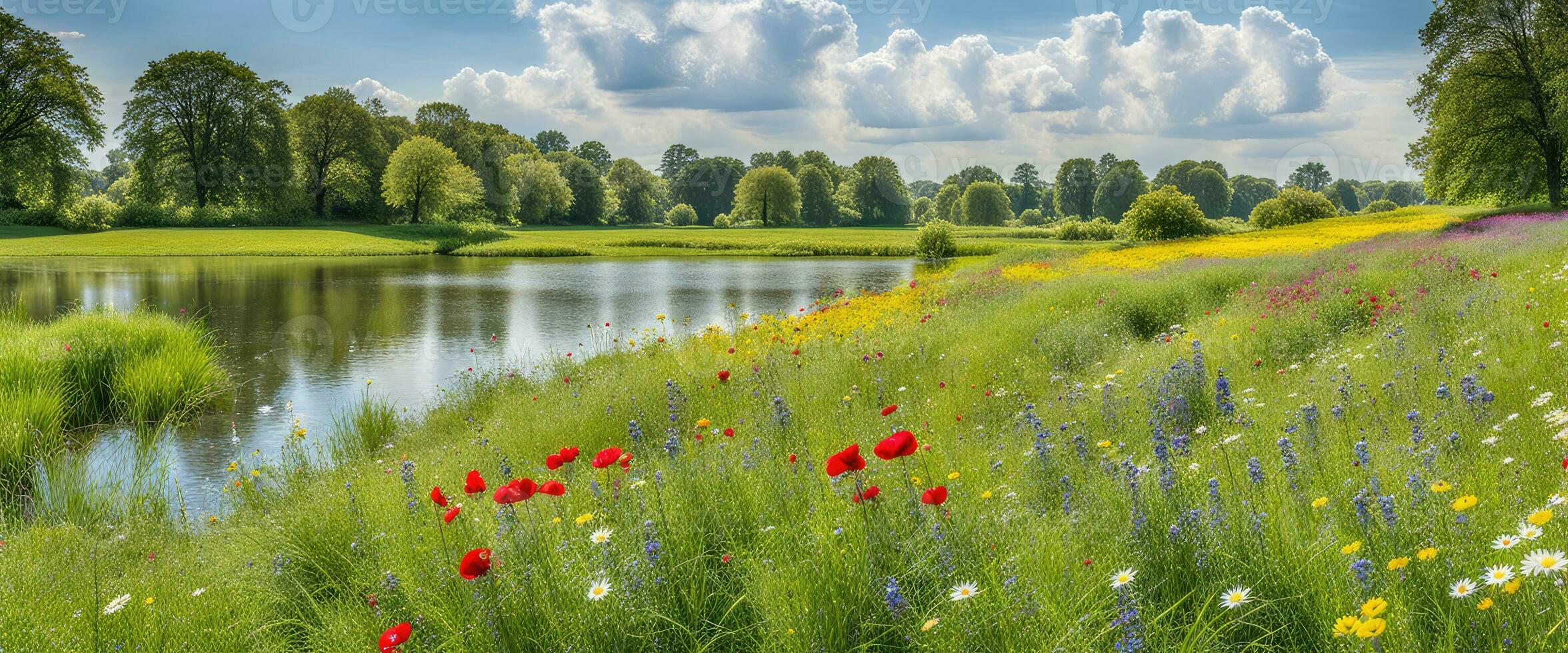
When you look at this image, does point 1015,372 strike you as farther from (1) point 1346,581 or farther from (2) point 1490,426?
(1) point 1346,581

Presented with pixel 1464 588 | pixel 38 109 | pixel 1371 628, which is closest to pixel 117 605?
pixel 1371 628

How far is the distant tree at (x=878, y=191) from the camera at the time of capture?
4525 inches

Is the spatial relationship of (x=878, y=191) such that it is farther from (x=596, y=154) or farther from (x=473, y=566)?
(x=473, y=566)

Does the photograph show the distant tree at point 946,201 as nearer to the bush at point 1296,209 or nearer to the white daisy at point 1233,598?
the bush at point 1296,209

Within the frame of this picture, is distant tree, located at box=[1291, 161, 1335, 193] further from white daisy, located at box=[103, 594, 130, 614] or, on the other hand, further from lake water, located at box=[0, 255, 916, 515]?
white daisy, located at box=[103, 594, 130, 614]

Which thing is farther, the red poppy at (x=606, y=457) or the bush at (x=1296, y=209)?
the bush at (x=1296, y=209)

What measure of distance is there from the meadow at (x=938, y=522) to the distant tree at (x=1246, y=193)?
14100 cm

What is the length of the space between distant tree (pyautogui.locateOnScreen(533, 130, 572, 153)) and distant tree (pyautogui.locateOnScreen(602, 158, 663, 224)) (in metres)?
29.2

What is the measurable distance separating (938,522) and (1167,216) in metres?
43.3

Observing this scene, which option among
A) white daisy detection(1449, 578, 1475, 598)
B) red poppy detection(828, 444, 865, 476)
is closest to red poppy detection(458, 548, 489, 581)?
red poppy detection(828, 444, 865, 476)

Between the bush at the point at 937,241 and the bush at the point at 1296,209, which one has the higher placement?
the bush at the point at 1296,209

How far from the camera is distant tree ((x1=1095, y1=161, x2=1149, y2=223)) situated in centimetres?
10556

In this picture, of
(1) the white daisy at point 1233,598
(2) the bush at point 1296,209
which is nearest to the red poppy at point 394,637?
(1) the white daisy at point 1233,598

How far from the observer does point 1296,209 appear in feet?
159
